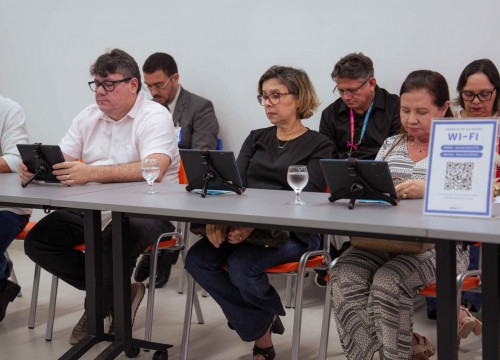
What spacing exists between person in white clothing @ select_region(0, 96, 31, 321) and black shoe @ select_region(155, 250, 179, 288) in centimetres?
91

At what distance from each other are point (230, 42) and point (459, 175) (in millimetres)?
2795

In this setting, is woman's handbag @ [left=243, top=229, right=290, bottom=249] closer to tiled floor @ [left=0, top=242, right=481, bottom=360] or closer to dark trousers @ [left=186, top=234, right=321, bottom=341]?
dark trousers @ [left=186, top=234, right=321, bottom=341]

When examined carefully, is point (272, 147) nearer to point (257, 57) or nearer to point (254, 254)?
point (254, 254)

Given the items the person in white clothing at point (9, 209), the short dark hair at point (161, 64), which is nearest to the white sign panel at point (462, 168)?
the person in white clothing at point (9, 209)

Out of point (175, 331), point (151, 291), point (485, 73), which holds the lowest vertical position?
point (175, 331)

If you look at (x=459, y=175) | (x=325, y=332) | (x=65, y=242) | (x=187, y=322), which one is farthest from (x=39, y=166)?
(x=459, y=175)

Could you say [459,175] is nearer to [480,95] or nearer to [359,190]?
[359,190]

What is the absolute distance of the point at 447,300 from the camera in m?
2.04

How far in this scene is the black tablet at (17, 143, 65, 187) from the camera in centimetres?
294

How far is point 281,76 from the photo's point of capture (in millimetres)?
3066

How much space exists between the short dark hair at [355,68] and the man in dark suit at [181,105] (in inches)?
40.3

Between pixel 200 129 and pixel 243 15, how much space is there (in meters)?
0.79

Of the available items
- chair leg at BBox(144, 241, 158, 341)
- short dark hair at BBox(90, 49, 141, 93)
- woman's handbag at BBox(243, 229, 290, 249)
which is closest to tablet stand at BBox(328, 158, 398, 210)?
woman's handbag at BBox(243, 229, 290, 249)

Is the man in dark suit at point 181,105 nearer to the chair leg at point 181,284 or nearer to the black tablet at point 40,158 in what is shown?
the chair leg at point 181,284
